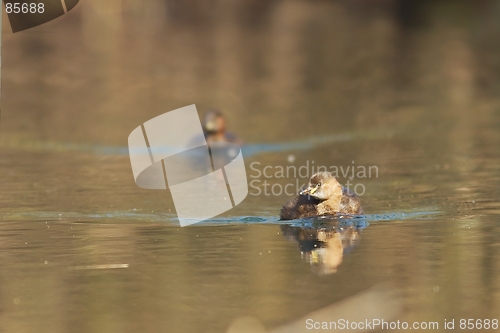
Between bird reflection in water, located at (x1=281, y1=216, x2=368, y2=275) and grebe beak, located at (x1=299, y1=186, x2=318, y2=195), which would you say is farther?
grebe beak, located at (x1=299, y1=186, x2=318, y2=195)

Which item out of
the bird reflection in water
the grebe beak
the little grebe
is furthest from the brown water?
the grebe beak

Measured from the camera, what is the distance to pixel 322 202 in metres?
11.0

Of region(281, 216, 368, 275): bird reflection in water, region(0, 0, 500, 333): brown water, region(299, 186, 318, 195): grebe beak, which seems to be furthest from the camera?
region(299, 186, 318, 195): grebe beak

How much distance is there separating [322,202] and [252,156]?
5183 millimetres

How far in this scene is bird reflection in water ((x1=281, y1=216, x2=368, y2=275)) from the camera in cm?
848

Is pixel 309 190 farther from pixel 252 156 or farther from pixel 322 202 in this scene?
pixel 252 156

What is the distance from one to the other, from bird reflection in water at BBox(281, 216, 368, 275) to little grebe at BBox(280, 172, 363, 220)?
0.12 meters

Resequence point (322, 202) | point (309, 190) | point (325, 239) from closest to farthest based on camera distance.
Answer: point (325, 239) → point (309, 190) → point (322, 202)

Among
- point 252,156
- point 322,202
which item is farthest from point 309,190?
point 252,156

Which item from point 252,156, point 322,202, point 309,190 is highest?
point 309,190

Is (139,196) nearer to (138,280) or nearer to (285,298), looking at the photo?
(138,280)

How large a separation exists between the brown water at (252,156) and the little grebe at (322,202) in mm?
267

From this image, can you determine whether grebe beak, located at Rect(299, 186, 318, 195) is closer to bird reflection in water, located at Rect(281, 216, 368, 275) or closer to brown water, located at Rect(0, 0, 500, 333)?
bird reflection in water, located at Rect(281, 216, 368, 275)

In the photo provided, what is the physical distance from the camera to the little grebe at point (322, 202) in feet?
35.6
